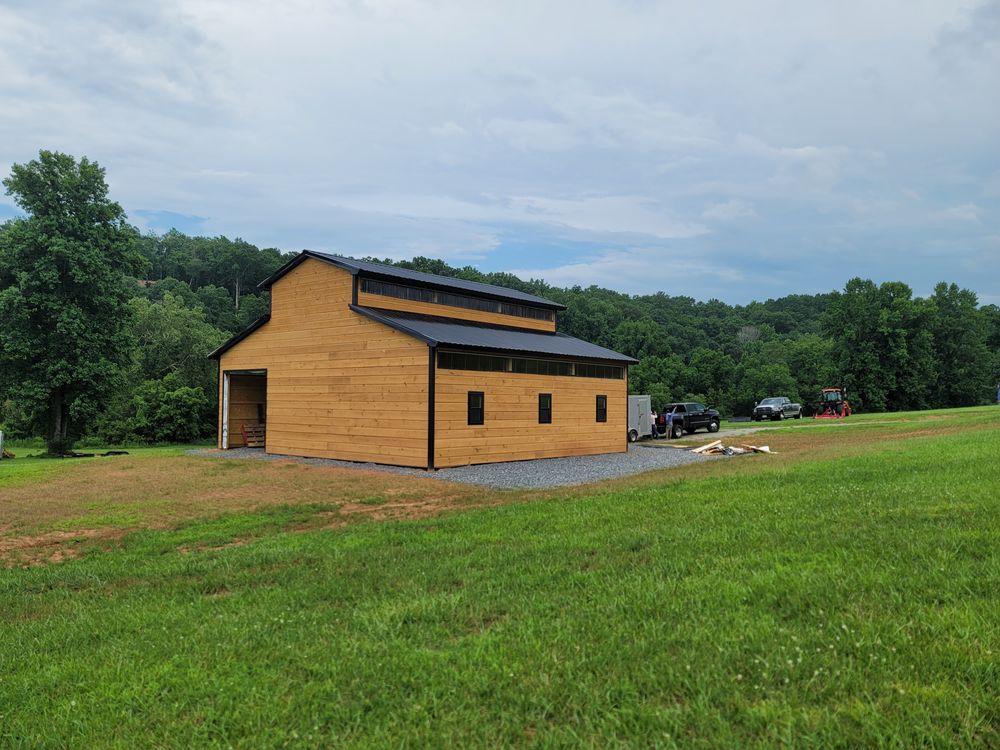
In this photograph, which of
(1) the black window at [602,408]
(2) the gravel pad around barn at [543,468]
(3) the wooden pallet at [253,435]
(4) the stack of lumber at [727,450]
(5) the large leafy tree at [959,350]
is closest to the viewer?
(2) the gravel pad around barn at [543,468]

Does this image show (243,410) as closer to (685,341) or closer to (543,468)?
(543,468)

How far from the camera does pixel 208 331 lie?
161 feet

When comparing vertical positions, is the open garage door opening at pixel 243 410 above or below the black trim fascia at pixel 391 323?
below

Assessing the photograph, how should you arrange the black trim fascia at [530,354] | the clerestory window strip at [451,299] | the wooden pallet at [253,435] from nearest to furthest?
the black trim fascia at [530,354]
the clerestory window strip at [451,299]
the wooden pallet at [253,435]

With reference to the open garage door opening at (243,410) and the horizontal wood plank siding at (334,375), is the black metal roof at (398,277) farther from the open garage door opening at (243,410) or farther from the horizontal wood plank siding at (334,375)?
the open garage door opening at (243,410)

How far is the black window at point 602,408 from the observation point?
938 inches

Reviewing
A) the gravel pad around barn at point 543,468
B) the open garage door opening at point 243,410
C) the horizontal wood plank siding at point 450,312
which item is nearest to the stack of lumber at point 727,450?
the gravel pad around barn at point 543,468

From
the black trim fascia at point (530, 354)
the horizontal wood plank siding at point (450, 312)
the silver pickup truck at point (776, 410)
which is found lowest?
the silver pickup truck at point (776, 410)

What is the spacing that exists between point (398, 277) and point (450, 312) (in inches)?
112

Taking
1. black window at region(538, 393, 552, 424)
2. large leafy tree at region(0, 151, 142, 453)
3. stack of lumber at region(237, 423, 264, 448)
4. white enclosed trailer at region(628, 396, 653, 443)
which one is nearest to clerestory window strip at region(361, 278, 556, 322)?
black window at region(538, 393, 552, 424)

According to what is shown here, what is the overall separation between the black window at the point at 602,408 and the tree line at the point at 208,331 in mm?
22600

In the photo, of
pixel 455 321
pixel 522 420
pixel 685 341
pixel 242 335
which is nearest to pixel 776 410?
pixel 455 321

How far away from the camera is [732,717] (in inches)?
117

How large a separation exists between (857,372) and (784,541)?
68.9 meters
